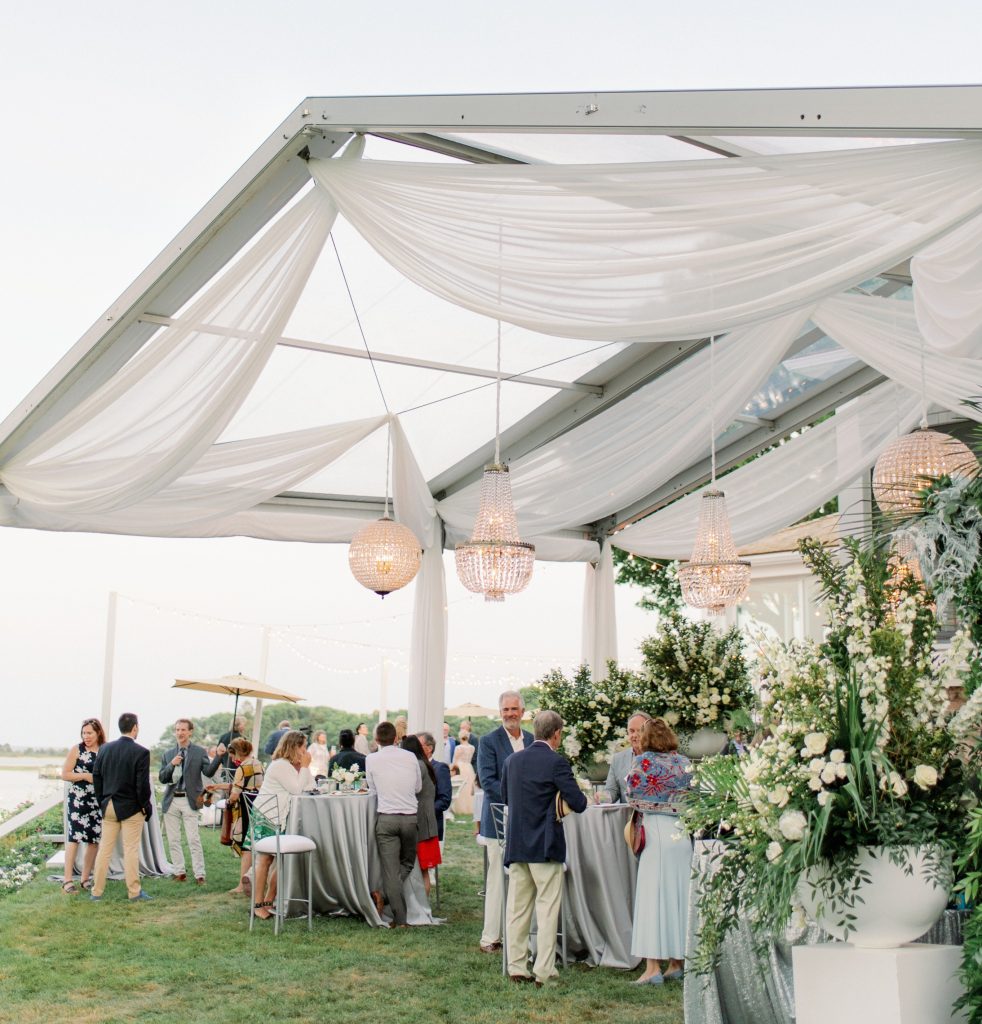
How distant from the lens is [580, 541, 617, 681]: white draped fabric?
35.9 feet

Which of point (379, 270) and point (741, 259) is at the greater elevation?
point (379, 270)

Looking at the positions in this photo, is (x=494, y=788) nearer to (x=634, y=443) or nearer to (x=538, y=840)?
(x=538, y=840)

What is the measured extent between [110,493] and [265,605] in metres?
9.84

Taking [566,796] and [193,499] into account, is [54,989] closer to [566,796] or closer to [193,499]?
[566,796]

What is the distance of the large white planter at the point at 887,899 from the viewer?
2820mm

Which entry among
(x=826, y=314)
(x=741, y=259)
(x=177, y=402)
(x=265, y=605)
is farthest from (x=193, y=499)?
(x=265, y=605)

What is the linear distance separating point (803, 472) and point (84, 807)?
619 cm

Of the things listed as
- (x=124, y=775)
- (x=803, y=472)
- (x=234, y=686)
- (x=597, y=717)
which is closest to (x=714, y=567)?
(x=597, y=717)

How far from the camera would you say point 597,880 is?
670cm

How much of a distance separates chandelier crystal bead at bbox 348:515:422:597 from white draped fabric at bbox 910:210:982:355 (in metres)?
4.95

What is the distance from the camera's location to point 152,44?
28.7ft

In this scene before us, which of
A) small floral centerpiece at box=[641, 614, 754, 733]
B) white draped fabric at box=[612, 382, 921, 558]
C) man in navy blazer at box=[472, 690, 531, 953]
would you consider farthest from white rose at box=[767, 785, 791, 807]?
white draped fabric at box=[612, 382, 921, 558]

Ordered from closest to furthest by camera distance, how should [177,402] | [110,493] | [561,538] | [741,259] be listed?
1. [741,259]
2. [177,402]
3. [110,493]
4. [561,538]

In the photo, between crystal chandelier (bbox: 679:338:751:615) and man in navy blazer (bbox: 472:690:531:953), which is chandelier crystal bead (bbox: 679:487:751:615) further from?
man in navy blazer (bbox: 472:690:531:953)
